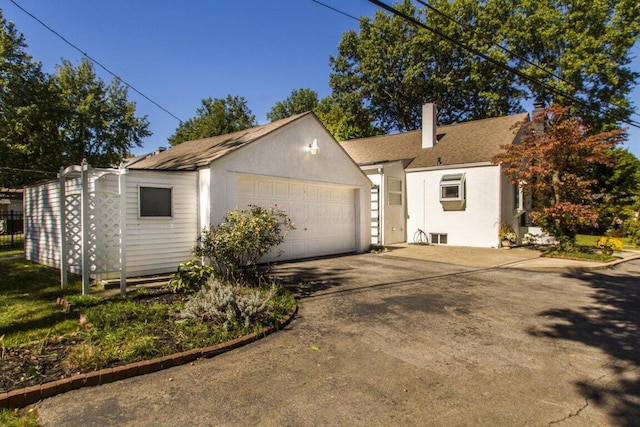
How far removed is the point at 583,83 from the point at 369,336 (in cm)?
2647

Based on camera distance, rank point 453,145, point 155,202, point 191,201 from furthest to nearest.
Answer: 1. point 453,145
2. point 191,201
3. point 155,202

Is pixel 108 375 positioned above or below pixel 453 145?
below

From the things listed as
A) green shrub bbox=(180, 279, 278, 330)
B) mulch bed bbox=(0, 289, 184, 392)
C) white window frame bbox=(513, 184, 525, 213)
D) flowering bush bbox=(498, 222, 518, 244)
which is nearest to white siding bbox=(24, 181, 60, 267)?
mulch bed bbox=(0, 289, 184, 392)

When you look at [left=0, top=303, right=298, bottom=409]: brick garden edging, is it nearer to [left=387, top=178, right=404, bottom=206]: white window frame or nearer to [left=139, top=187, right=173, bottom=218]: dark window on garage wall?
[left=139, top=187, right=173, bottom=218]: dark window on garage wall

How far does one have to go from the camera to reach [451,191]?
15.0 metres

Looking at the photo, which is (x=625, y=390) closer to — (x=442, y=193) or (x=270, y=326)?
(x=270, y=326)

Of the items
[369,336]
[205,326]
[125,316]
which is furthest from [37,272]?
[369,336]

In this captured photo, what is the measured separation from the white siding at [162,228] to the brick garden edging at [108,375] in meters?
4.35

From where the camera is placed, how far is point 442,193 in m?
15.2

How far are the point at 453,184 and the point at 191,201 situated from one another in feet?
36.0

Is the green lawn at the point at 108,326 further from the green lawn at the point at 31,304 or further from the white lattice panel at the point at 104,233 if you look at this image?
the white lattice panel at the point at 104,233

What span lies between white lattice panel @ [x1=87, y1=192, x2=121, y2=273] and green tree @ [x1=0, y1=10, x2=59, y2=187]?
46.7ft

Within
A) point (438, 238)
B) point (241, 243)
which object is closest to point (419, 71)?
point (438, 238)

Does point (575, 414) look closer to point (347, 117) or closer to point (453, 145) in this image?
point (453, 145)
